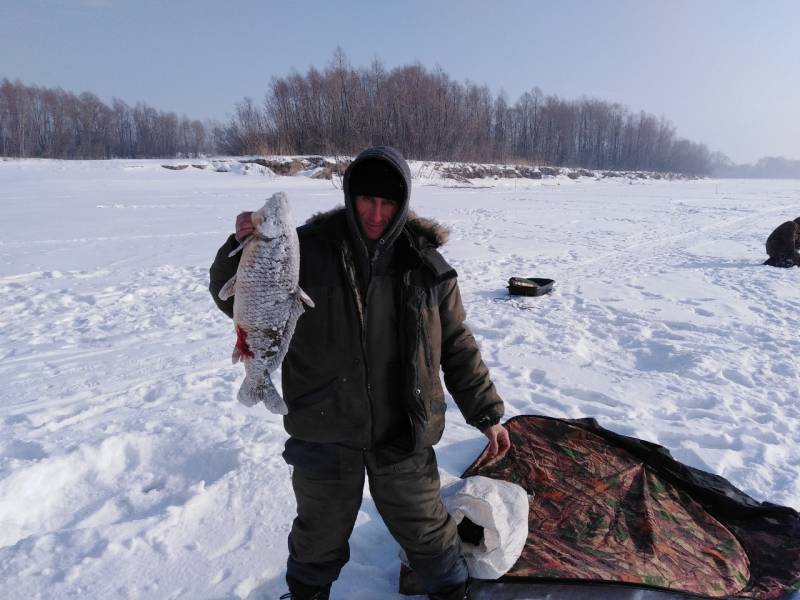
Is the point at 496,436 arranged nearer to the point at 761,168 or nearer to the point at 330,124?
the point at 330,124

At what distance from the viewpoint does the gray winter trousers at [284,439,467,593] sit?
1.76 meters

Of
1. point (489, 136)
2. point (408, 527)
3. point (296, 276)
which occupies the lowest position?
point (408, 527)

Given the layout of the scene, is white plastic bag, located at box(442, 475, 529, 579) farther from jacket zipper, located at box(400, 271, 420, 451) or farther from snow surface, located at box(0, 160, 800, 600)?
jacket zipper, located at box(400, 271, 420, 451)

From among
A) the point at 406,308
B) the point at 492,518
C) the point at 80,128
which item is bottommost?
the point at 492,518

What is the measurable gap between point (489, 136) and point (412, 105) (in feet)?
63.3

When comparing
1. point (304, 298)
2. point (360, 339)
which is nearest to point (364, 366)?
point (360, 339)

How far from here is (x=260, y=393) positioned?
1597mm

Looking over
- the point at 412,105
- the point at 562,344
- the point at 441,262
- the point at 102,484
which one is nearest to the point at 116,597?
the point at 102,484

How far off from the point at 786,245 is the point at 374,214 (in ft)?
35.4

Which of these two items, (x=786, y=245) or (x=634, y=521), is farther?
(x=786, y=245)

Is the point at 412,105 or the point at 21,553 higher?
the point at 412,105

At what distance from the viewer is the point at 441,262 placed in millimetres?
1812

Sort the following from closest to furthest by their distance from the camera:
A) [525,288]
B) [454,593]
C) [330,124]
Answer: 1. [454,593]
2. [525,288]
3. [330,124]

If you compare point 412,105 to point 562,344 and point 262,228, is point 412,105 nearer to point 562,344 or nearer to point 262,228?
point 562,344
